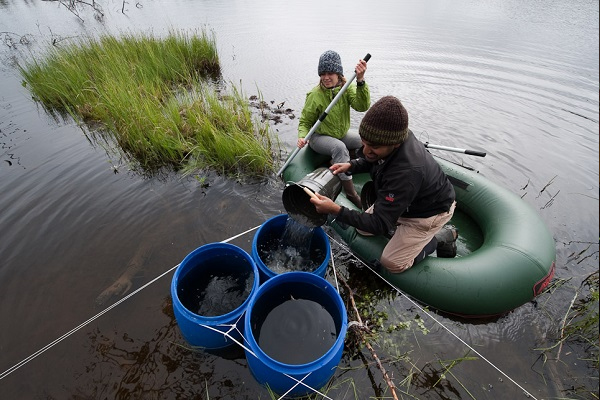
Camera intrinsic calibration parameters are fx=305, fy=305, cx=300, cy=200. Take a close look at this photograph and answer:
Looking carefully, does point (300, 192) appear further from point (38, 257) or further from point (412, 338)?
point (38, 257)

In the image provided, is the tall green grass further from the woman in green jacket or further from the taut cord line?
the taut cord line

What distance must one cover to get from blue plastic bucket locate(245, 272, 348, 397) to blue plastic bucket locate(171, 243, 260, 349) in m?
0.18

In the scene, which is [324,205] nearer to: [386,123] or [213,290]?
[386,123]

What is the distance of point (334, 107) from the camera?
3.79 m

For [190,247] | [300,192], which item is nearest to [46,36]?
[190,247]

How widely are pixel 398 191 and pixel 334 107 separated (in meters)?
1.95

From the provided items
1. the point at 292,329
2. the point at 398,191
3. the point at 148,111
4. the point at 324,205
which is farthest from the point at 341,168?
the point at 148,111

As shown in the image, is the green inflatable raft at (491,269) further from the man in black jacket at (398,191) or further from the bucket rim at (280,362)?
the bucket rim at (280,362)

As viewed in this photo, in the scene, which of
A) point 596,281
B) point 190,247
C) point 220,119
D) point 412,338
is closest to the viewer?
point 412,338

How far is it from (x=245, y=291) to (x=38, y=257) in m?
2.41

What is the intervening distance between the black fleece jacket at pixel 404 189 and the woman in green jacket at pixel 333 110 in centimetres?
130

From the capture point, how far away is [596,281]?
314 centimetres

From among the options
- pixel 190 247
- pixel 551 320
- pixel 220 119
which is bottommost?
pixel 551 320

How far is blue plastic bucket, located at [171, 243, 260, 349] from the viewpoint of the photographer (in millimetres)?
2090
